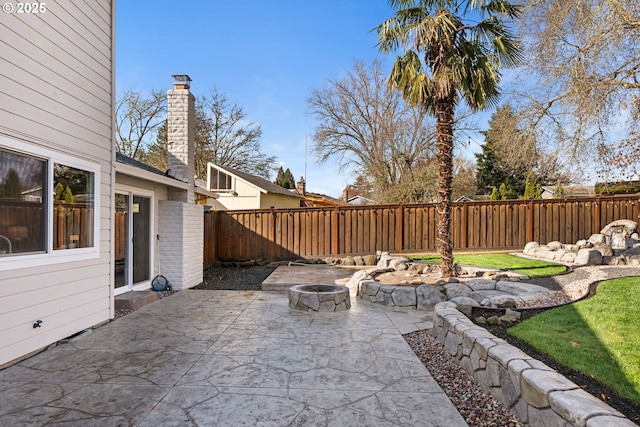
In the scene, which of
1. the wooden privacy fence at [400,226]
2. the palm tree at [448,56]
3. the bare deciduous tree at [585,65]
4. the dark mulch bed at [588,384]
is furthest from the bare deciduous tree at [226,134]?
the dark mulch bed at [588,384]

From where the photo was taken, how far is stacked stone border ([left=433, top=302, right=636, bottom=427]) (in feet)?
6.15

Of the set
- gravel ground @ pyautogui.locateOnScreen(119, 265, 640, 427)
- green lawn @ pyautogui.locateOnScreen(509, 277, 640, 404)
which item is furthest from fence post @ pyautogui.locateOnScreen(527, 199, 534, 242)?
green lawn @ pyautogui.locateOnScreen(509, 277, 640, 404)

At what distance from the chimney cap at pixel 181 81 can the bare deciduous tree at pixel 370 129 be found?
47.5 ft

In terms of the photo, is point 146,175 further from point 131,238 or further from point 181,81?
point 181,81

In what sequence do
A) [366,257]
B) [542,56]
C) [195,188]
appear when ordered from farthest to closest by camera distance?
1. [366,257]
2. [195,188]
3. [542,56]

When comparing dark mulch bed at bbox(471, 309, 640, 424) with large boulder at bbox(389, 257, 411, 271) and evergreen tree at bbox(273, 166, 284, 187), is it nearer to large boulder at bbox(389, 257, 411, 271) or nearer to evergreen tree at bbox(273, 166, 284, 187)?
large boulder at bbox(389, 257, 411, 271)

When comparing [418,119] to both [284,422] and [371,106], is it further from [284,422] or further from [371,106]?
[284,422]

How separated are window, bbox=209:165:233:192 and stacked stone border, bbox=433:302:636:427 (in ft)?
54.3

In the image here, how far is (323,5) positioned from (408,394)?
1004 centimetres

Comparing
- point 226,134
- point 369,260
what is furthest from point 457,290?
point 226,134

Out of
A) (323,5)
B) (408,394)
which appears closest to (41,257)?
(408,394)

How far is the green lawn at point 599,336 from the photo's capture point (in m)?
2.97

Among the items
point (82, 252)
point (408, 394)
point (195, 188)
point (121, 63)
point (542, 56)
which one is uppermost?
point (121, 63)

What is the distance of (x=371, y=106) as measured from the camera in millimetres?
21672
